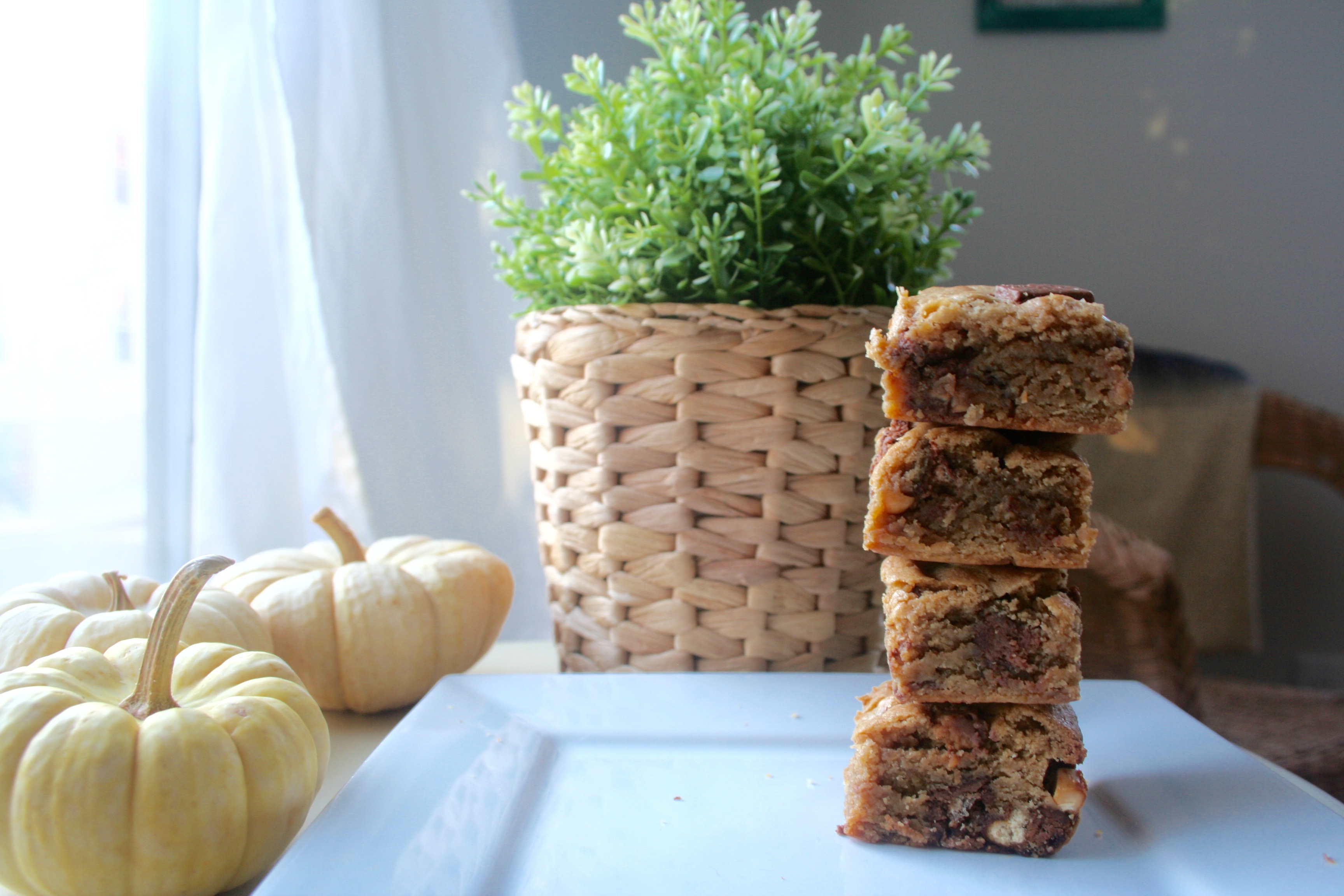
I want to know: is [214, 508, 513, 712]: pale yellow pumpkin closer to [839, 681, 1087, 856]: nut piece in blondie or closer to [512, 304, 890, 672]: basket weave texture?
[512, 304, 890, 672]: basket weave texture

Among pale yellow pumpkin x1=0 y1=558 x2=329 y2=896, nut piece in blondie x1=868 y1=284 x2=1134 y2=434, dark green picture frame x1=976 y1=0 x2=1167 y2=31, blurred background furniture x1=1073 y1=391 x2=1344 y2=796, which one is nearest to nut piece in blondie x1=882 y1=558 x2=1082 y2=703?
nut piece in blondie x1=868 y1=284 x2=1134 y2=434

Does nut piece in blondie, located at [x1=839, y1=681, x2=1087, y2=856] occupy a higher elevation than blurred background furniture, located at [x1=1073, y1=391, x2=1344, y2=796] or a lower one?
higher

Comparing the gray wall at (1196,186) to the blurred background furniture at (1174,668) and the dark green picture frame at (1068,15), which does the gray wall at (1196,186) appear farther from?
the blurred background furniture at (1174,668)

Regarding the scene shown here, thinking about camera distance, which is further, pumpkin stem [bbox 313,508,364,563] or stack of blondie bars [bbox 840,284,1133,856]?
pumpkin stem [bbox 313,508,364,563]

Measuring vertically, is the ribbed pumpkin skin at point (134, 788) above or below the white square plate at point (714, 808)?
above

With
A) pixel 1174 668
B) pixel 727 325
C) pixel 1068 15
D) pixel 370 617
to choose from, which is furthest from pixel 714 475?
pixel 1068 15

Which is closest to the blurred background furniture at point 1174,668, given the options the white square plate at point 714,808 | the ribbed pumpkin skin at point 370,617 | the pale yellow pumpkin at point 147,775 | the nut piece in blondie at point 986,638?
the white square plate at point 714,808

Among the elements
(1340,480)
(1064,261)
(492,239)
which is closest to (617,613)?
(492,239)

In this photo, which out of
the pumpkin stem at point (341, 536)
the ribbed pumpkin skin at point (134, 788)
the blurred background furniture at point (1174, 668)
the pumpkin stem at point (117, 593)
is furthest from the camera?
the blurred background furniture at point (1174, 668)
